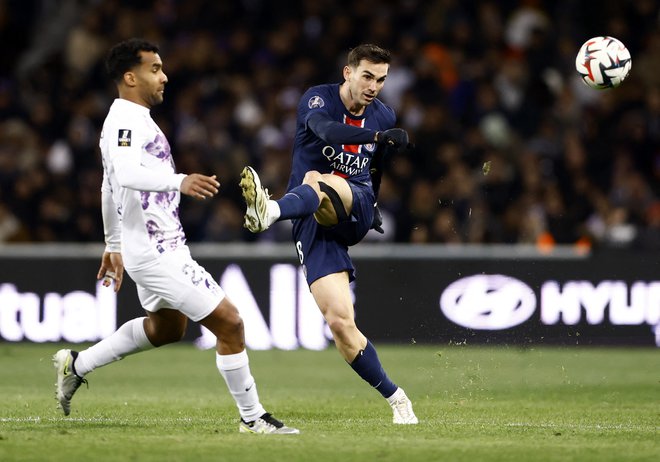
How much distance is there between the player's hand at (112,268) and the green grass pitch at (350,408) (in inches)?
36.1

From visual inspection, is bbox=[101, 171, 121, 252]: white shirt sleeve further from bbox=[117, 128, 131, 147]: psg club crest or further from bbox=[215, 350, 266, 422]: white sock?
bbox=[215, 350, 266, 422]: white sock

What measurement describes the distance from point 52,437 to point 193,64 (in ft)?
37.3

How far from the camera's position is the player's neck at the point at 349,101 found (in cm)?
837

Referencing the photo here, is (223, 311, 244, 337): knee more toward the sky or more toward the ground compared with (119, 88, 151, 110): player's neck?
more toward the ground

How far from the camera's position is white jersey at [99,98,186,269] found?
709cm

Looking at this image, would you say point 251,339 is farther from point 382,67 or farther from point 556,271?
point 382,67

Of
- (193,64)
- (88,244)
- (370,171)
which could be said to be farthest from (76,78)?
(370,171)

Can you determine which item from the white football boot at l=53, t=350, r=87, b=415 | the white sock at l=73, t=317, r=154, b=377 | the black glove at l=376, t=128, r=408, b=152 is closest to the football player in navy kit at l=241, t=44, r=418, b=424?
the black glove at l=376, t=128, r=408, b=152

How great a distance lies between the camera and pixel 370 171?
28.9 ft

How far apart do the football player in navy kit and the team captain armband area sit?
5.63 metres

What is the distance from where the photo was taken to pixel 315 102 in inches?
326

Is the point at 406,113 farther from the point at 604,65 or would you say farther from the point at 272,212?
the point at 272,212

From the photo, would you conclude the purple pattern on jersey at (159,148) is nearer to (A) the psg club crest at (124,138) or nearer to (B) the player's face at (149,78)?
(A) the psg club crest at (124,138)

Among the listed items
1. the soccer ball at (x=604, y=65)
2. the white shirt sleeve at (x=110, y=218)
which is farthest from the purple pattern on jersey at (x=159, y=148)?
the soccer ball at (x=604, y=65)
